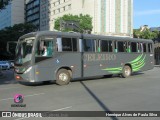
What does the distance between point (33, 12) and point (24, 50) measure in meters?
119

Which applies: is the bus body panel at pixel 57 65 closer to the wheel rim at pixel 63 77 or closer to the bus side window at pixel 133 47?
the wheel rim at pixel 63 77

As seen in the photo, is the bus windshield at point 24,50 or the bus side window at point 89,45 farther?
the bus side window at point 89,45

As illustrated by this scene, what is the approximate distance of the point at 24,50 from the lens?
1848 cm

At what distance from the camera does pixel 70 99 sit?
→ 13109 millimetres

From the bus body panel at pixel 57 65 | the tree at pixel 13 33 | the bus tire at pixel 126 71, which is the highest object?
the tree at pixel 13 33

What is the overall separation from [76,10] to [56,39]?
74.1 metres

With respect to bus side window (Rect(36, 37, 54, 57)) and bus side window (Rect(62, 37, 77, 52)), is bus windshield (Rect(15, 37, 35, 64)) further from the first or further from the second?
bus side window (Rect(62, 37, 77, 52))

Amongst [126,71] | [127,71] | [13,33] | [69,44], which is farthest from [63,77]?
[13,33]

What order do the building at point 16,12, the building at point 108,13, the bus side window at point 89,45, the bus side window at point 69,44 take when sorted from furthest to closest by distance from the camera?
the building at point 16,12 → the building at point 108,13 → the bus side window at point 89,45 → the bus side window at point 69,44

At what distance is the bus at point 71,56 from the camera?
59.2 ft

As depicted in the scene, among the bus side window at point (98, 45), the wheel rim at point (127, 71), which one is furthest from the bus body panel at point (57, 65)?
the wheel rim at point (127, 71)

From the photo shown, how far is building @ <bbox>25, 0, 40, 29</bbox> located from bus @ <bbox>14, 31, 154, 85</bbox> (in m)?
102

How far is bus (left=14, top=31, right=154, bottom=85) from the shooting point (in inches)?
711

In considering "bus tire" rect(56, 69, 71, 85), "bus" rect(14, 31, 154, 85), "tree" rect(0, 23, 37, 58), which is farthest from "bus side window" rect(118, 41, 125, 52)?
"tree" rect(0, 23, 37, 58)
